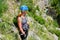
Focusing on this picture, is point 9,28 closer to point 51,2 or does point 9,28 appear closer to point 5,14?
point 5,14

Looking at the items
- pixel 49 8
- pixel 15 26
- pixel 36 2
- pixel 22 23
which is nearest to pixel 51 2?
pixel 49 8

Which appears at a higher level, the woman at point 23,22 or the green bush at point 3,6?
the woman at point 23,22

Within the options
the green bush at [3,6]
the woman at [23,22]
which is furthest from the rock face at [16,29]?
the woman at [23,22]

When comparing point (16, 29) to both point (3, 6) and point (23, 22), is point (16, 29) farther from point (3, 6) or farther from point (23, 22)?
point (3, 6)

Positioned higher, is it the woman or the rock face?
the woman

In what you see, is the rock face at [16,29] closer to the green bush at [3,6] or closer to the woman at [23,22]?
the green bush at [3,6]

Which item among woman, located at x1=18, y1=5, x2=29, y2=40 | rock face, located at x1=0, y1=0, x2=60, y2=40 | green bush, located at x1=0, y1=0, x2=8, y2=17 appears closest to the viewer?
woman, located at x1=18, y1=5, x2=29, y2=40

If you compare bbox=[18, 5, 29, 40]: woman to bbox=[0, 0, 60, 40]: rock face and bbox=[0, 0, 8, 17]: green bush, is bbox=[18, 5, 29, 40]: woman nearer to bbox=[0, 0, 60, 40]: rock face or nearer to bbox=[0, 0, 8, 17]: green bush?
bbox=[0, 0, 60, 40]: rock face

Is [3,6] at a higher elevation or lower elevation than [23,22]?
lower

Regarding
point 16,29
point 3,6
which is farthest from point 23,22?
point 3,6

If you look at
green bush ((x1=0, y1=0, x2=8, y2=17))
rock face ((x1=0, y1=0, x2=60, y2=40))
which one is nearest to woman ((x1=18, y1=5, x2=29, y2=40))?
rock face ((x1=0, y1=0, x2=60, y2=40))

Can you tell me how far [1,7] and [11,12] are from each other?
2.90 feet

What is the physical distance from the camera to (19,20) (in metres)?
8.13

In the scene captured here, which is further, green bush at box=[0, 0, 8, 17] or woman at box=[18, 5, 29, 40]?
green bush at box=[0, 0, 8, 17]
